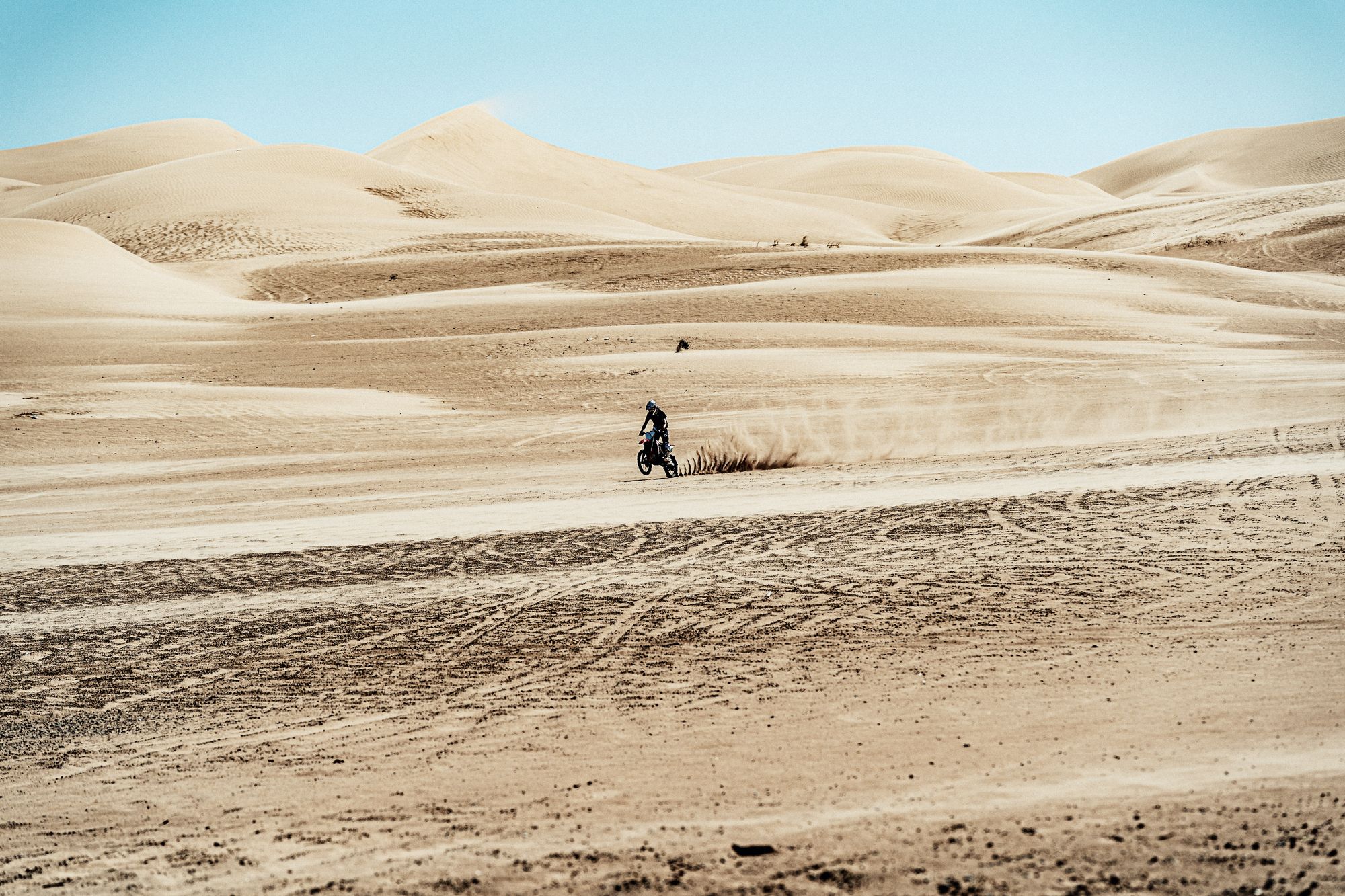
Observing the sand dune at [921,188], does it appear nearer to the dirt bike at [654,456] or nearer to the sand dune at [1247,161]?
the sand dune at [1247,161]

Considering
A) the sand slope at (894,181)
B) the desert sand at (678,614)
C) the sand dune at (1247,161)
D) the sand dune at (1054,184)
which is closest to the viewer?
the desert sand at (678,614)

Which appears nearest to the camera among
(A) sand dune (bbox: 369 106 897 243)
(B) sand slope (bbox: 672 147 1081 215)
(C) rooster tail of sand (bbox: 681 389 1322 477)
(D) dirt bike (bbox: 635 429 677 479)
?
(D) dirt bike (bbox: 635 429 677 479)

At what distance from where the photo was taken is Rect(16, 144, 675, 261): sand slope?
59.1 meters

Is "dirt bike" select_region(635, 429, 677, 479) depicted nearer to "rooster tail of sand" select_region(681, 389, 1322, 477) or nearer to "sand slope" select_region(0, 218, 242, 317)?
"rooster tail of sand" select_region(681, 389, 1322, 477)

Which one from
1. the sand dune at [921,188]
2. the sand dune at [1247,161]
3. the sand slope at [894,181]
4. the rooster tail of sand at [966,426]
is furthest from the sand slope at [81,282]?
the sand dune at [1247,161]

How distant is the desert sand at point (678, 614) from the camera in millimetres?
5094

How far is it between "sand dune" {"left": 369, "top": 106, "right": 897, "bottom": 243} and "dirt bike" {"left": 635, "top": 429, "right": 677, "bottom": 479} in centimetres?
7107

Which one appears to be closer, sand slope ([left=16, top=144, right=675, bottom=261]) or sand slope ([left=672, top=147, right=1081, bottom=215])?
sand slope ([left=16, top=144, right=675, bottom=261])

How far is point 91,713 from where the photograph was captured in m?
7.17

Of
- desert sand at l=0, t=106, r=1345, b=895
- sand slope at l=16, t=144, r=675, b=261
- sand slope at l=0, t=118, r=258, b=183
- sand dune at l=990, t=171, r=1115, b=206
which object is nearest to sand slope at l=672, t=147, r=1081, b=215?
sand dune at l=990, t=171, r=1115, b=206

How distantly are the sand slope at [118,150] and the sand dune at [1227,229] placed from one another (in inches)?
3203

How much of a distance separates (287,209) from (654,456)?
5551 cm

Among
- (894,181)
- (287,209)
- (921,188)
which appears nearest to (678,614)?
(287,209)

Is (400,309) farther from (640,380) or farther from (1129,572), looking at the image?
(1129,572)
